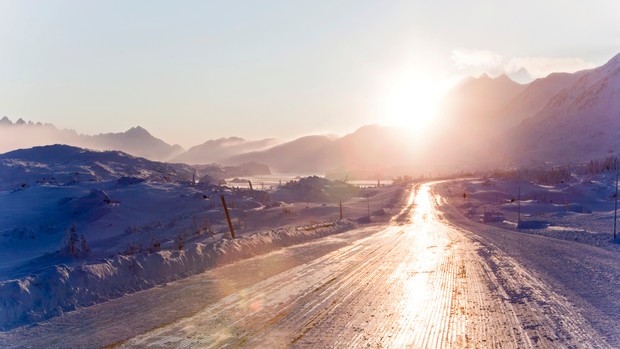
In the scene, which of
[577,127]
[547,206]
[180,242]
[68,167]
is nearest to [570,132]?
[577,127]

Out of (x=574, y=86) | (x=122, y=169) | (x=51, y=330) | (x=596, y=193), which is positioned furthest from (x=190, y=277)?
(x=574, y=86)

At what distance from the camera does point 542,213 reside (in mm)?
43406

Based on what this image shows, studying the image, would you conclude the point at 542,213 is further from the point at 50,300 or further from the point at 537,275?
the point at 50,300

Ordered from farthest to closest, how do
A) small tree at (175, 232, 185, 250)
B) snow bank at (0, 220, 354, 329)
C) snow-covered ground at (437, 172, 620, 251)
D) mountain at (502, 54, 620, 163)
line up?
1. mountain at (502, 54, 620, 163)
2. snow-covered ground at (437, 172, 620, 251)
3. small tree at (175, 232, 185, 250)
4. snow bank at (0, 220, 354, 329)

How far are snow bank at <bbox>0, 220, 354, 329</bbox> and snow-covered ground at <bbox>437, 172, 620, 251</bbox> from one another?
1561 centimetres

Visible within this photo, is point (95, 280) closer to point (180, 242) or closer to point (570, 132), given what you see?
point (180, 242)

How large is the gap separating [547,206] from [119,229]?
3424 cm

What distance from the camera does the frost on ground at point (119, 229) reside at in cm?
1300

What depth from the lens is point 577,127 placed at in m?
149

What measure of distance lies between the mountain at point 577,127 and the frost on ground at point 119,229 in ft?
261

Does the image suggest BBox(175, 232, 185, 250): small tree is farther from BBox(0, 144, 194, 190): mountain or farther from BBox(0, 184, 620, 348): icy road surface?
BBox(0, 144, 194, 190): mountain

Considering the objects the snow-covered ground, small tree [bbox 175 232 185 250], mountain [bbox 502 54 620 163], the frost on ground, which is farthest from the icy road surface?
mountain [bbox 502 54 620 163]

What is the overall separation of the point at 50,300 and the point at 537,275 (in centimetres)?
1224

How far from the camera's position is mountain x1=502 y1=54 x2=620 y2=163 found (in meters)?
131
